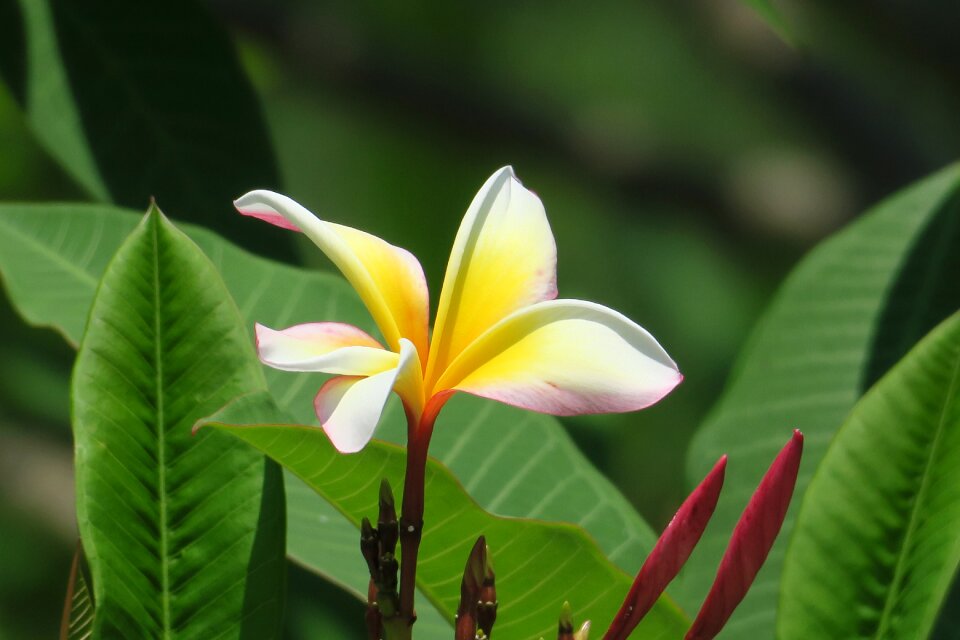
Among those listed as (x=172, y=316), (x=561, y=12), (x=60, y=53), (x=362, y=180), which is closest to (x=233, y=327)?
(x=172, y=316)

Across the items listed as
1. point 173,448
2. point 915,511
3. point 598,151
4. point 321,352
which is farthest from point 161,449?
point 598,151

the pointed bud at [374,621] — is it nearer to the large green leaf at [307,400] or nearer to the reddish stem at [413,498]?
the reddish stem at [413,498]

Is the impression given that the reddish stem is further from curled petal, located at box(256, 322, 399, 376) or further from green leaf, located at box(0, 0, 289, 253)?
green leaf, located at box(0, 0, 289, 253)

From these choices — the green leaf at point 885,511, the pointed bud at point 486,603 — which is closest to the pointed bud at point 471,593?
the pointed bud at point 486,603

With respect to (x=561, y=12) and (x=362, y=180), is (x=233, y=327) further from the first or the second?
(x=561, y=12)

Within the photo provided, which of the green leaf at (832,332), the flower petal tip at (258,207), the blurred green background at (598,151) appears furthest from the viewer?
the blurred green background at (598,151)

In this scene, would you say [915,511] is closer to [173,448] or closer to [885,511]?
[885,511]

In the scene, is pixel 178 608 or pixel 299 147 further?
pixel 299 147
